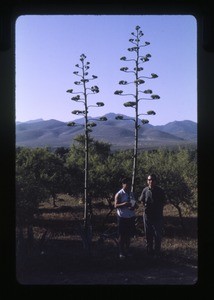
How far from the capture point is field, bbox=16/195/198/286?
637cm

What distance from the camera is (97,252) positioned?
7.40m

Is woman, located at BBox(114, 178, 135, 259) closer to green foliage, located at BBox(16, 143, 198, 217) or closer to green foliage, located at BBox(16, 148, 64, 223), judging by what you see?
green foliage, located at BBox(16, 148, 64, 223)

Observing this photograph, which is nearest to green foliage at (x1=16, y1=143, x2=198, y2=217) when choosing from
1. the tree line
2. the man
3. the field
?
the tree line

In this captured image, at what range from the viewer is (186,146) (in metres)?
12.0

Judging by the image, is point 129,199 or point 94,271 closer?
point 129,199

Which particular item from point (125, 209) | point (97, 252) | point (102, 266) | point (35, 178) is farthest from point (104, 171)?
point (125, 209)

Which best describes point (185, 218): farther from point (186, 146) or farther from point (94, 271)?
point (94, 271)

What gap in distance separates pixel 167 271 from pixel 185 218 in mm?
3874

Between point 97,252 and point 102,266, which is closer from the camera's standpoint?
point 102,266

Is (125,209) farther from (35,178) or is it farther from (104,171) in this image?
(104,171)

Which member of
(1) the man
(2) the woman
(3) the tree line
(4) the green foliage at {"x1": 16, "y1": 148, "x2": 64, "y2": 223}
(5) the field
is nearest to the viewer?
(2) the woman

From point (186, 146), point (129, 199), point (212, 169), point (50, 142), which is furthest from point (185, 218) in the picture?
point (212, 169)

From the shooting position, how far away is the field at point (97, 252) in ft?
20.9

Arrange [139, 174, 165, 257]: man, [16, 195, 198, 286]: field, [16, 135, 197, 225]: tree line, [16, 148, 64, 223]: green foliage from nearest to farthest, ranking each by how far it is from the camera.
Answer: [139, 174, 165, 257]: man, [16, 195, 198, 286]: field, [16, 148, 64, 223]: green foliage, [16, 135, 197, 225]: tree line
